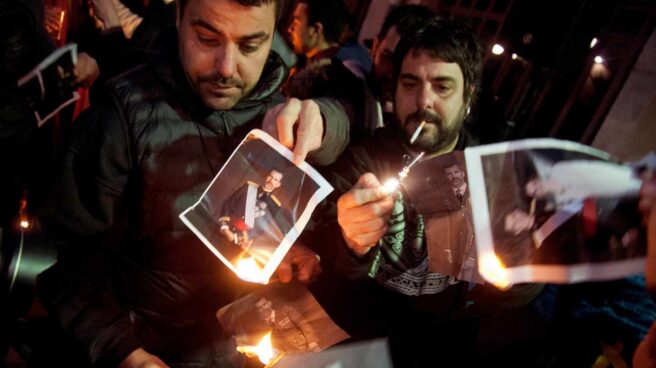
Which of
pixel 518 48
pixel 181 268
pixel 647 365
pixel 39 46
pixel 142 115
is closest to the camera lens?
pixel 647 365

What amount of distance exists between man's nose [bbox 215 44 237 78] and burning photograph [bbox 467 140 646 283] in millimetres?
927

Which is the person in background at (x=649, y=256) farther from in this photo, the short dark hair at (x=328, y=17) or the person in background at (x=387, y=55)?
the short dark hair at (x=328, y=17)

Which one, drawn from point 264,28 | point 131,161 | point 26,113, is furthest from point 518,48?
point 26,113

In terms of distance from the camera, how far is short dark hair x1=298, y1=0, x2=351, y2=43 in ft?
14.2

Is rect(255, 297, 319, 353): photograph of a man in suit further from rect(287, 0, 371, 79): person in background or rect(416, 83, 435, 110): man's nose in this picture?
rect(287, 0, 371, 79): person in background

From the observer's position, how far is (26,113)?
1.96m

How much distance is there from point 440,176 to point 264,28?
883mm

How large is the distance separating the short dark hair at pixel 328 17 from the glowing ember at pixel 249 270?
3654 millimetres

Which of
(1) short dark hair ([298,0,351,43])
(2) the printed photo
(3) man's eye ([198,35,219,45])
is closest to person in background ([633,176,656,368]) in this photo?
(3) man's eye ([198,35,219,45])

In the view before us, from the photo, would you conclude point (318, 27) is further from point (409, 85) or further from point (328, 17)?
point (409, 85)

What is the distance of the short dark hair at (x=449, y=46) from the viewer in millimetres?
2146

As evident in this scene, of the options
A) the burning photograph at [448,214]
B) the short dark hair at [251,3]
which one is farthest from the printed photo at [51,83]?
the burning photograph at [448,214]

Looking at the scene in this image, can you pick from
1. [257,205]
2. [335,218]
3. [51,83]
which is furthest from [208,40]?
[51,83]

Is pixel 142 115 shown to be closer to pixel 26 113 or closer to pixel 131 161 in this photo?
pixel 131 161
